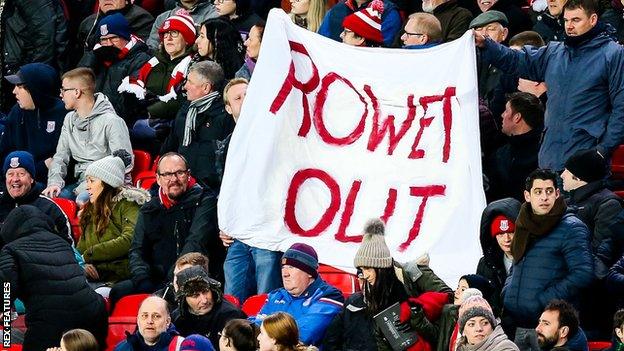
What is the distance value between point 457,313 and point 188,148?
3790mm

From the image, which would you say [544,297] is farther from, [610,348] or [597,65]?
[597,65]

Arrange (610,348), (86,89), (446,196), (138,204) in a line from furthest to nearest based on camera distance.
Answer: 1. (86,89)
2. (138,204)
3. (446,196)
4. (610,348)

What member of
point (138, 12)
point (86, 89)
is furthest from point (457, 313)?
point (138, 12)

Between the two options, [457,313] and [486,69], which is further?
[486,69]

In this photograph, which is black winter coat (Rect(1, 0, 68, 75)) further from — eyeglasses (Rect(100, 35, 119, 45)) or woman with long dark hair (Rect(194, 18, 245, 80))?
woman with long dark hair (Rect(194, 18, 245, 80))

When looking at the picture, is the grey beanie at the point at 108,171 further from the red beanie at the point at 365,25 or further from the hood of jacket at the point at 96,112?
the red beanie at the point at 365,25

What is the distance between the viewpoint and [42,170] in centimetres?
1572

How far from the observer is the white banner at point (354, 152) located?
40.1ft

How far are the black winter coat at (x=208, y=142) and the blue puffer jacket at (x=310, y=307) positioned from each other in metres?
2.34

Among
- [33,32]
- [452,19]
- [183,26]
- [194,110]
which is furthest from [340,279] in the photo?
[33,32]

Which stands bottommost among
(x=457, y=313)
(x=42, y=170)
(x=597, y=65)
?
(x=42, y=170)

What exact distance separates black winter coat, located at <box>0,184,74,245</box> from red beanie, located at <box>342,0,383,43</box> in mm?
2486

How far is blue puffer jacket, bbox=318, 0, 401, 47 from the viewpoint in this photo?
15.3 metres

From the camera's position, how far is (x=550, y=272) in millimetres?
11445
